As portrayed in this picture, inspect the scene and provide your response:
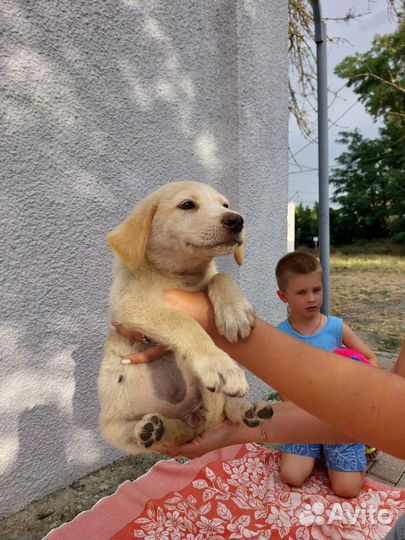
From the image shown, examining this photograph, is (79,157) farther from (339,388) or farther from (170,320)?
(339,388)

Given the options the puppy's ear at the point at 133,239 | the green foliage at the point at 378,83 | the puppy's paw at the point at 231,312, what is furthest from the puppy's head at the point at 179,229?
the green foliage at the point at 378,83

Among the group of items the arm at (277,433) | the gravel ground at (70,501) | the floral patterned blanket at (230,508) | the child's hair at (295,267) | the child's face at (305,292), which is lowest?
the gravel ground at (70,501)

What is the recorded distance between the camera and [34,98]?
231 cm

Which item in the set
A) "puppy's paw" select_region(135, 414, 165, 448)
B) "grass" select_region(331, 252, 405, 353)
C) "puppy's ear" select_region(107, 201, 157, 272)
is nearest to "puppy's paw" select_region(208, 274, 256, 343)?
"puppy's ear" select_region(107, 201, 157, 272)

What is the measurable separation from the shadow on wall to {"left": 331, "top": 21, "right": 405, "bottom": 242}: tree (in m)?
21.3

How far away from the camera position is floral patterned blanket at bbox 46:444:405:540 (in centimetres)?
218

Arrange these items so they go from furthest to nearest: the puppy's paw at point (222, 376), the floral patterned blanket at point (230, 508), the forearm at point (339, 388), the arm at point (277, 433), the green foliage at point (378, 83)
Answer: the green foliage at point (378, 83), the floral patterned blanket at point (230, 508), the arm at point (277, 433), the puppy's paw at point (222, 376), the forearm at point (339, 388)

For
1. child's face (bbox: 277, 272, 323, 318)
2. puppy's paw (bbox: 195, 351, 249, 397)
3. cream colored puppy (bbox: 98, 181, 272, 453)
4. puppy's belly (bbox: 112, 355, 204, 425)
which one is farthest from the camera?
child's face (bbox: 277, 272, 323, 318)

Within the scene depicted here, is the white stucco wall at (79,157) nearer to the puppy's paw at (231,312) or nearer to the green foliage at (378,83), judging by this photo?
the puppy's paw at (231,312)

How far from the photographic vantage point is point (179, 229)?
1560 millimetres

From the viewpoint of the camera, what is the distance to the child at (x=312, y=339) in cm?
240

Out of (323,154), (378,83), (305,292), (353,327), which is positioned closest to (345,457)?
(305,292)

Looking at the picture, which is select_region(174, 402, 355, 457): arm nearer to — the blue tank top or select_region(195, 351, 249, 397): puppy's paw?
select_region(195, 351, 249, 397): puppy's paw

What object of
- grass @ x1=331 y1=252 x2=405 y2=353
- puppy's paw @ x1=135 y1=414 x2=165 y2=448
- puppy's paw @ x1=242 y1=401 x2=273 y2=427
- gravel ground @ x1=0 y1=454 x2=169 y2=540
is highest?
puppy's paw @ x1=242 y1=401 x2=273 y2=427
